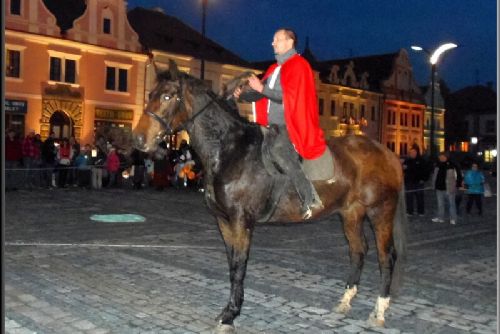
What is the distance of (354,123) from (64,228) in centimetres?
4939

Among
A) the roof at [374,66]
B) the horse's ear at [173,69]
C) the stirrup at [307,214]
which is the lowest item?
the stirrup at [307,214]

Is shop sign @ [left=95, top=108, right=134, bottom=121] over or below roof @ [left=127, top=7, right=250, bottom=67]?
below

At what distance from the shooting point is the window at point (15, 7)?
32.1 meters

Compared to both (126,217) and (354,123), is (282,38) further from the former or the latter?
(354,123)

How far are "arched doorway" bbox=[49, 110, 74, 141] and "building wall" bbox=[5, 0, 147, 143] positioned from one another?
0.10 meters

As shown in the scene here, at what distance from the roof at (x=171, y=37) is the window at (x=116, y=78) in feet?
8.71

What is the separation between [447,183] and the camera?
15.0 m

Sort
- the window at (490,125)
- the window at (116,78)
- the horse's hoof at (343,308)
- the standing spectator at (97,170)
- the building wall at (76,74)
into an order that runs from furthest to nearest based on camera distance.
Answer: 1. the window at (490,125)
2. the window at (116,78)
3. the building wall at (76,74)
4. the standing spectator at (97,170)
5. the horse's hoof at (343,308)

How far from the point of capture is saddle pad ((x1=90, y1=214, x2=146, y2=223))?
13.1 metres

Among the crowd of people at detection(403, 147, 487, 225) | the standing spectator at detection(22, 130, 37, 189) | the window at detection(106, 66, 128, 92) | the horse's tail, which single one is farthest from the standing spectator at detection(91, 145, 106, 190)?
the horse's tail

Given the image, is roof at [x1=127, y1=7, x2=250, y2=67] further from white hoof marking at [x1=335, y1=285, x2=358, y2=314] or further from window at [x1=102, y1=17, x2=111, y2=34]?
white hoof marking at [x1=335, y1=285, x2=358, y2=314]

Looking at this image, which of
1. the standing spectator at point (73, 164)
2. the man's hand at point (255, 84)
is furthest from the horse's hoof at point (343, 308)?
the standing spectator at point (73, 164)

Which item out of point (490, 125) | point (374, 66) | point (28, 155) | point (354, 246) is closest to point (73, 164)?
point (28, 155)

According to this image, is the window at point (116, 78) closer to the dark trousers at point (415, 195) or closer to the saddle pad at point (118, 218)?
the saddle pad at point (118, 218)
